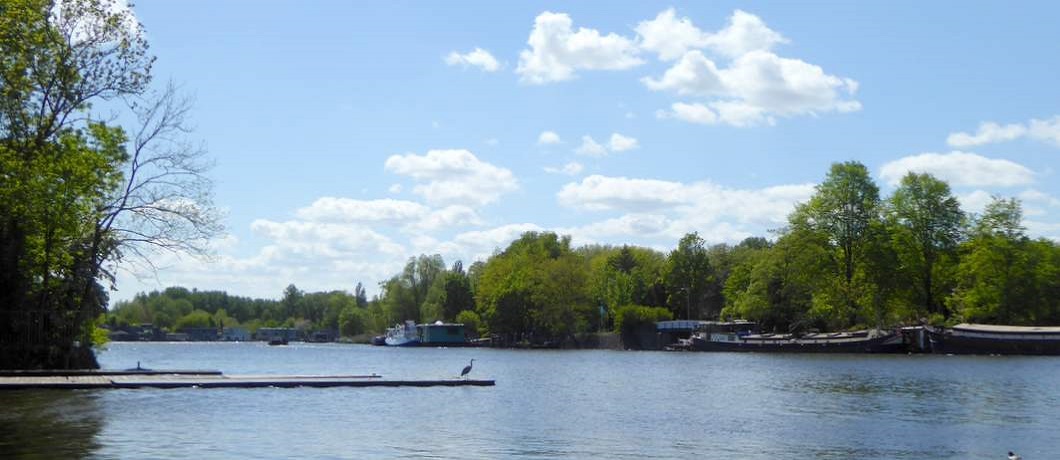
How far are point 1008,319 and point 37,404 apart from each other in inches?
3260

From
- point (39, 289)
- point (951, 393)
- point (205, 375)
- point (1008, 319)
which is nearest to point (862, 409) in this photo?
point (951, 393)

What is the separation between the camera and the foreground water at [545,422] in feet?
74.8

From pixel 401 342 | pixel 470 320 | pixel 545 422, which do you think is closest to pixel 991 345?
pixel 545 422

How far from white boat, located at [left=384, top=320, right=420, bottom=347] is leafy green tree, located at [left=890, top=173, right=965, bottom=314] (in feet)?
236

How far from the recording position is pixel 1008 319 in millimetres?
90062

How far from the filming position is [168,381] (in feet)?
121

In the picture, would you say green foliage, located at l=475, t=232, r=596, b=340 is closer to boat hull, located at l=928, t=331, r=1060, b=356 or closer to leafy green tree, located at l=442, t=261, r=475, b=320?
leafy green tree, located at l=442, t=261, r=475, b=320

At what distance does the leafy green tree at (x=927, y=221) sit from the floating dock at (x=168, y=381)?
65743 mm

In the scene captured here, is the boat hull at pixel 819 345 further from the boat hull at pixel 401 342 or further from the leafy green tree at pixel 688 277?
the boat hull at pixel 401 342

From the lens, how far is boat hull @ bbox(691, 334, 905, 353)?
91688mm

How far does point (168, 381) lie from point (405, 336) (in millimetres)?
114317

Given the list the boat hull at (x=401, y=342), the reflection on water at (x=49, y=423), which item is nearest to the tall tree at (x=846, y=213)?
the boat hull at (x=401, y=342)

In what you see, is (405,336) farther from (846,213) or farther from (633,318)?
(846,213)

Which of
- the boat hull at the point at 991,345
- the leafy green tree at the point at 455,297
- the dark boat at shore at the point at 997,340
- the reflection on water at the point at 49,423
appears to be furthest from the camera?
the leafy green tree at the point at 455,297
